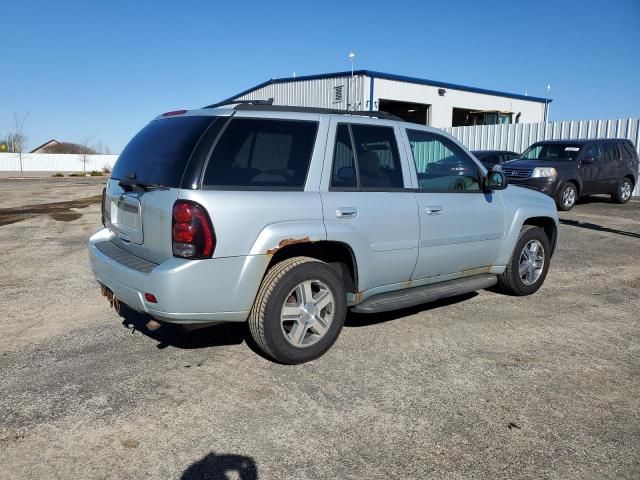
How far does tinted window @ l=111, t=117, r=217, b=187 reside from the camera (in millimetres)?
3494

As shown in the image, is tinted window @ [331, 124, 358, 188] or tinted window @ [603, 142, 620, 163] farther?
tinted window @ [603, 142, 620, 163]

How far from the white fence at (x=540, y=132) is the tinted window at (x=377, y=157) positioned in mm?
16651

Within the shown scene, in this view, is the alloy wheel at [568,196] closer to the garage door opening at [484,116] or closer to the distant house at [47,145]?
the garage door opening at [484,116]

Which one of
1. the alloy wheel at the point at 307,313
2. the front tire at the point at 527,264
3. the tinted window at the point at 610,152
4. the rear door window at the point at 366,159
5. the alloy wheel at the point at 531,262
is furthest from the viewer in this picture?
the tinted window at the point at 610,152

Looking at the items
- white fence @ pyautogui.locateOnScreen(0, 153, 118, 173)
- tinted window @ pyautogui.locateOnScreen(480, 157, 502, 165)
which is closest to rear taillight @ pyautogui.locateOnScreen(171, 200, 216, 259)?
tinted window @ pyautogui.locateOnScreen(480, 157, 502, 165)

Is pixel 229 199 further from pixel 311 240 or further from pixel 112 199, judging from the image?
pixel 112 199

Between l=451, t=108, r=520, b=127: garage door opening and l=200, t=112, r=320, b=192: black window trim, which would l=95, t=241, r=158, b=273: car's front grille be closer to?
l=200, t=112, r=320, b=192: black window trim

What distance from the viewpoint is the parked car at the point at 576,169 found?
13250mm

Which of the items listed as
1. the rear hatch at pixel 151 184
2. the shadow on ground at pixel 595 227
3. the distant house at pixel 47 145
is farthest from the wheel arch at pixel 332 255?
the distant house at pixel 47 145

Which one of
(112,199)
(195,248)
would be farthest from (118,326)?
(195,248)

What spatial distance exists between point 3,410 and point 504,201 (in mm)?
4522

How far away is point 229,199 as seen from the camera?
3.36 meters

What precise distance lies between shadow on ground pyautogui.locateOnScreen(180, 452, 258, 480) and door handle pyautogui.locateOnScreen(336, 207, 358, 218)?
1.84 m

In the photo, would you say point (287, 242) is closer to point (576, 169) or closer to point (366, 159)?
point (366, 159)
